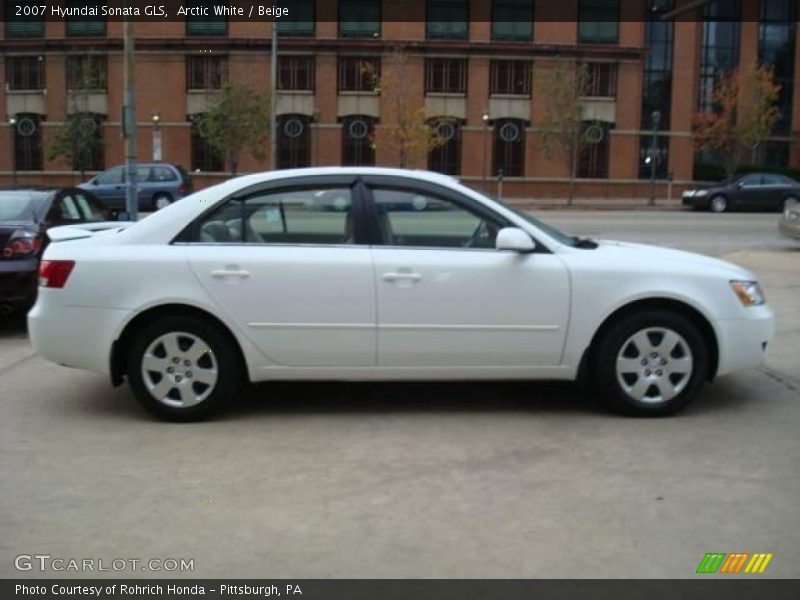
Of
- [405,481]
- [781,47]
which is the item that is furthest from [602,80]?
[405,481]

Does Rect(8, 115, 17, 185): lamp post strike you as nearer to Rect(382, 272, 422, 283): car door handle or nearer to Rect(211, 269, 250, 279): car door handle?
Rect(211, 269, 250, 279): car door handle

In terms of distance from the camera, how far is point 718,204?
32.9m

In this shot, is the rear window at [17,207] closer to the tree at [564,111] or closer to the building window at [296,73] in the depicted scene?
the tree at [564,111]

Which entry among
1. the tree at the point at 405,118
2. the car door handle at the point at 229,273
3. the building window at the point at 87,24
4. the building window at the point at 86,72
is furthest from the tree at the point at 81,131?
the car door handle at the point at 229,273

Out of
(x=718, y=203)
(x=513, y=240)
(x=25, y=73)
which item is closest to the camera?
(x=513, y=240)

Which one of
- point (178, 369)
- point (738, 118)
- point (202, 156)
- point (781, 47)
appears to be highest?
point (781, 47)

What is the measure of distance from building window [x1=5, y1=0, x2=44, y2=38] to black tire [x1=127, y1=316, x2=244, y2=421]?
41116 mm

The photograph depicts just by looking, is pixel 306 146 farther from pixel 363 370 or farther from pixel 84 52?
pixel 363 370

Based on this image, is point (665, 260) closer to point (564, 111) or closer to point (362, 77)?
point (564, 111)

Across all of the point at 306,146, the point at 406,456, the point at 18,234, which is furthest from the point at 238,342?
the point at 306,146

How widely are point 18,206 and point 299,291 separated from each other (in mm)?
4978

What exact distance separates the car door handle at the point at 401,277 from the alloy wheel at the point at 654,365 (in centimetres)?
135

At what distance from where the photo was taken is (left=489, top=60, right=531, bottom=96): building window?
41688 mm
